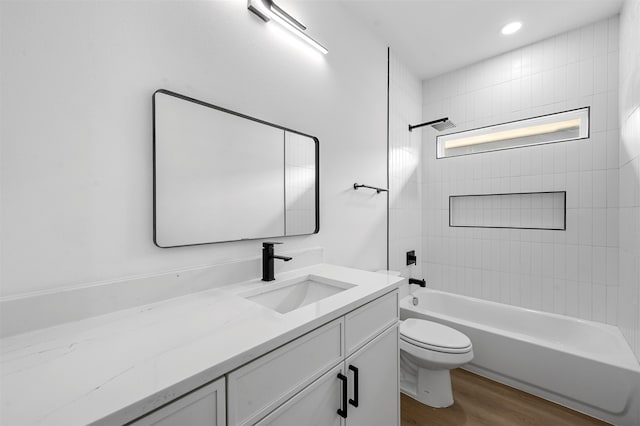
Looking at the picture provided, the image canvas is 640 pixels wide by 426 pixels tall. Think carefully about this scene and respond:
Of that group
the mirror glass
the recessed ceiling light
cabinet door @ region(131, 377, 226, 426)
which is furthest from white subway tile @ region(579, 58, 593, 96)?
cabinet door @ region(131, 377, 226, 426)

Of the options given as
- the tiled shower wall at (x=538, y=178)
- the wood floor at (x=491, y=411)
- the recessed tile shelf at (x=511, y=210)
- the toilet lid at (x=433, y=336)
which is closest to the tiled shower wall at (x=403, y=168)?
the tiled shower wall at (x=538, y=178)

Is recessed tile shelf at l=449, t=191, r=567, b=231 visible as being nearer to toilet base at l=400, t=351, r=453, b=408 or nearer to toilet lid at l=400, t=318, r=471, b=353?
toilet lid at l=400, t=318, r=471, b=353

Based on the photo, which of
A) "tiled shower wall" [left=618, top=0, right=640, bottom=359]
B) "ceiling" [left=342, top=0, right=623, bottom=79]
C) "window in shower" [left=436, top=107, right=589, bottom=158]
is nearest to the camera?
"tiled shower wall" [left=618, top=0, right=640, bottom=359]

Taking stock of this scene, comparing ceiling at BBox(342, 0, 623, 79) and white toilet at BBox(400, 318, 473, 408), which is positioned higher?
ceiling at BBox(342, 0, 623, 79)

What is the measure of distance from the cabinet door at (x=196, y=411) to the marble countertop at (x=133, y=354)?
3 centimetres

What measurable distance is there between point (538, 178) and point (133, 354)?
2951 millimetres

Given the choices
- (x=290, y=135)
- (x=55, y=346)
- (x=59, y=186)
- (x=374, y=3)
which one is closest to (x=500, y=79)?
(x=374, y=3)

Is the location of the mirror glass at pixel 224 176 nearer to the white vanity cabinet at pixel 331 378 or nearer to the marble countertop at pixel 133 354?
the marble countertop at pixel 133 354

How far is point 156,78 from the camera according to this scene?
0.99m

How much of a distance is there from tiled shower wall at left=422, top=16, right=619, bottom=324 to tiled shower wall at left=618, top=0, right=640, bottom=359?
0.43 ft

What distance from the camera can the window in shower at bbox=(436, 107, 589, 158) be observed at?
2227 millimetres

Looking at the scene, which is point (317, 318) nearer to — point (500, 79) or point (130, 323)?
point (130, 323)

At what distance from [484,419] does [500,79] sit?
2.75 m

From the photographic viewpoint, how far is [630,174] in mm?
1660
